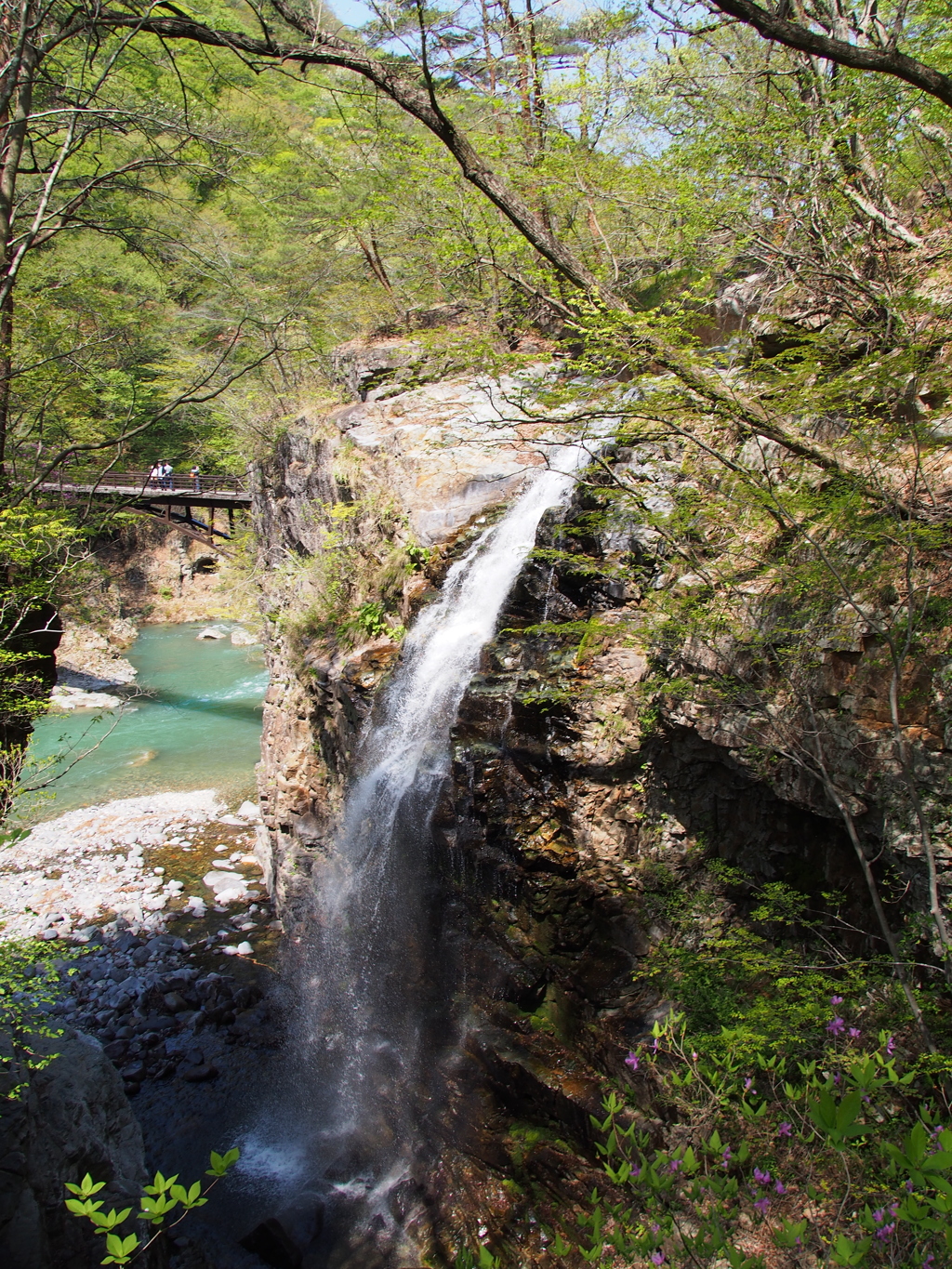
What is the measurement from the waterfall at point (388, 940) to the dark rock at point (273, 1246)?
0.24 metres

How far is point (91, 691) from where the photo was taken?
57.4 ft

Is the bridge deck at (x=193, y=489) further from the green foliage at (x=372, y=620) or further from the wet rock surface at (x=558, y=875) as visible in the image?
the wet rock surface at (x=558, y=875)

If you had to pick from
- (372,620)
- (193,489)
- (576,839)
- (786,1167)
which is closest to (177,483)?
(193,489)

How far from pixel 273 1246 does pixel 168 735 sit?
11.8 metres

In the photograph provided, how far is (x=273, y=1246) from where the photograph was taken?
5109 mm

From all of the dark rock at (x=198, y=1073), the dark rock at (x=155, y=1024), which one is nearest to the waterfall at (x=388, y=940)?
the dark rock at (x=198, y=1073)

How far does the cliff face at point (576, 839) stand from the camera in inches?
170

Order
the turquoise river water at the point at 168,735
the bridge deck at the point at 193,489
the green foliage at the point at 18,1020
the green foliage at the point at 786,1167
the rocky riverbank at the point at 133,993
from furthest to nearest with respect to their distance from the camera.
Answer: the bridge deck at the point at 193,489, the turquoise river water at the point at 168,735, the rocky riverbank at the point at 133,993, the green foliage at the point at 18,1020, the green foliage at the point at 786,1167

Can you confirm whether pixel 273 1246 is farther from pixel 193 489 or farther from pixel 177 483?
pixel 177 483

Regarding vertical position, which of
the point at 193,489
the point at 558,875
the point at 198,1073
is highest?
the point at 193,489

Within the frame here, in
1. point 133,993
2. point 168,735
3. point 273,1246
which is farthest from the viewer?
point 168,735

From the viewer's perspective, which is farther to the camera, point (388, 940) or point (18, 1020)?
point (388, 940)

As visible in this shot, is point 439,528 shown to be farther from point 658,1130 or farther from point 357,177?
point 357,177

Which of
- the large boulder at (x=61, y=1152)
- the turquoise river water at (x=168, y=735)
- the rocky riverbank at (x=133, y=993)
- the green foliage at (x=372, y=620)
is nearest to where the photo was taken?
the large boulder at (x=61, y=1152)
